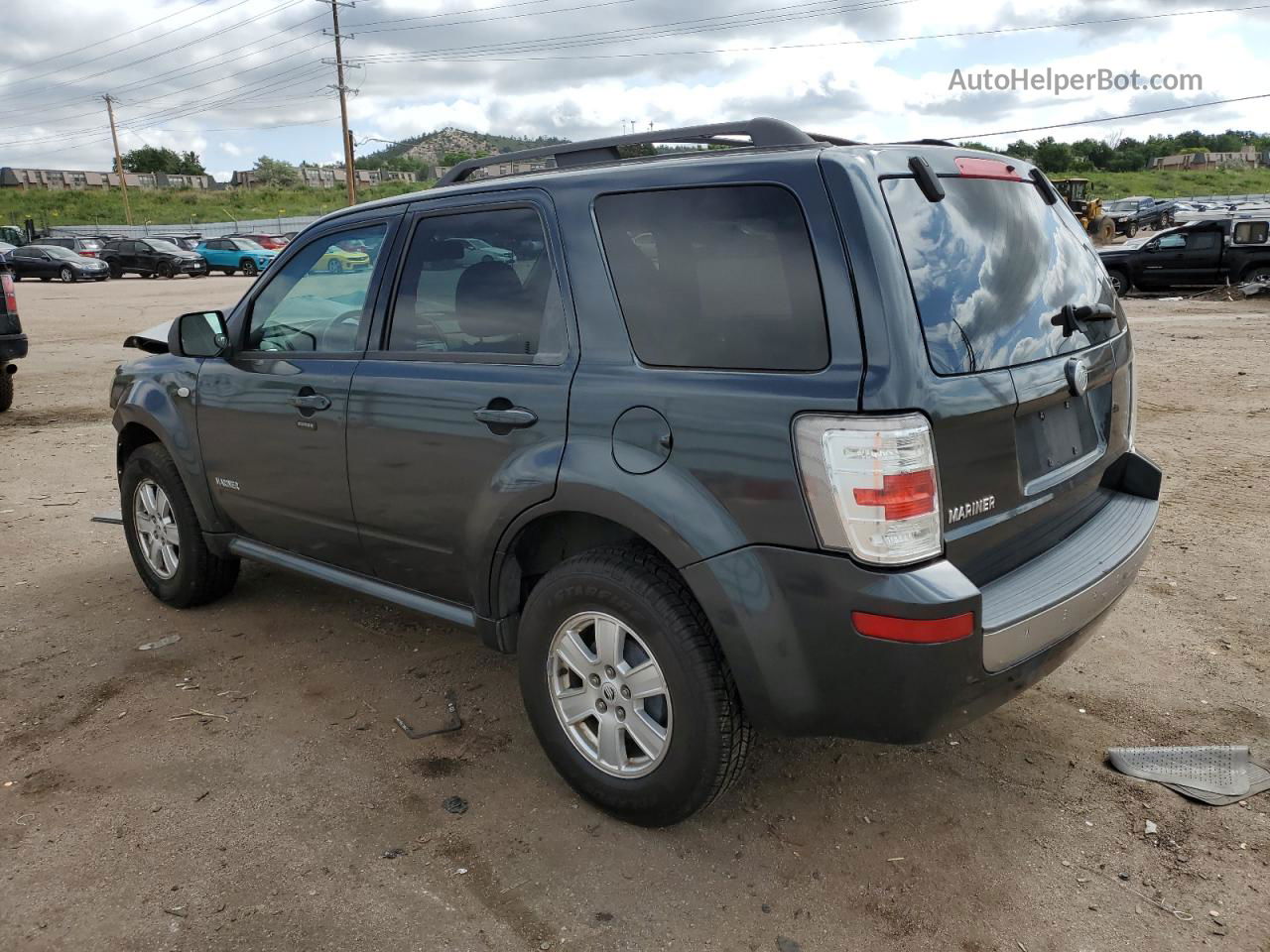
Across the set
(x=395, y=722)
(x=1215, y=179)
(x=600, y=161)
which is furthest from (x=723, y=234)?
(x=1215, y=179)

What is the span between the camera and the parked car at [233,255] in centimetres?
3459

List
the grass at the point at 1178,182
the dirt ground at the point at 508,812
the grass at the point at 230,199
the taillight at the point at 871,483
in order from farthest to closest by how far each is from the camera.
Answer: the grass at the point at 1178,182 < the grass at the point at 230,199 < the dirt ground at the point at 508,812 < the taillight at the point at 871,483

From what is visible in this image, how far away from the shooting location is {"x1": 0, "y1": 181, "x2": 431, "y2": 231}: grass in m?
65.9

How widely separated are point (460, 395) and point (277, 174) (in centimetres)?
9483

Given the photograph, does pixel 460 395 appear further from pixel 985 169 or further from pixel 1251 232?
pixel 1251 232

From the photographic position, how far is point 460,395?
3.18 m

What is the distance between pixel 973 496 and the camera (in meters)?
2.53

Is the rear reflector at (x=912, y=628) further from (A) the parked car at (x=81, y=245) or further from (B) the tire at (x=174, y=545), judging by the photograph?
(A) the parked car at (x=81, y=245)

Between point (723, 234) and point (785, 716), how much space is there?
1.26 metres

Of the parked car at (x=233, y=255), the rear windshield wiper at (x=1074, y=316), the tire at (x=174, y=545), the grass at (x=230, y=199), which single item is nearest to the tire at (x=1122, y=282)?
the rear windshield wiper at (x=1074, y=316)

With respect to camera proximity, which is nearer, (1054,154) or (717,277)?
(717,277)

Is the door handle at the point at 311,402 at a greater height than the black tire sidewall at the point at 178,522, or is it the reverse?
the door handle at the point at 311,402

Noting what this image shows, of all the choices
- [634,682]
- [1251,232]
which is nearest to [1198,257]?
[1251,232]

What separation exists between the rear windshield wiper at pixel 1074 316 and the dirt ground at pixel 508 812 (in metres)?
1.41
